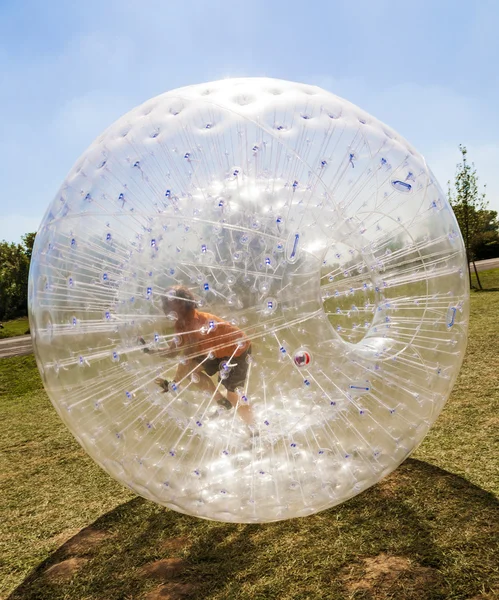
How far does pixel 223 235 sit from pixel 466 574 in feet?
5.75

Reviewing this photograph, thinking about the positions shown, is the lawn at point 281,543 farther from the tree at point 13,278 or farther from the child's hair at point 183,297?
the tree at point 13,278

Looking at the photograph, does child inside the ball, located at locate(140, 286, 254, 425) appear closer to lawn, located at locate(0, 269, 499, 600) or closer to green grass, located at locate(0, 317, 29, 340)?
lawn, located at locate(0, 269, 499, 600)

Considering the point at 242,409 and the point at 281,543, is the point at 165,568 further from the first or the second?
the point at 242,409

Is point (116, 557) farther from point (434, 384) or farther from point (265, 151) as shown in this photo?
point (265, 151)

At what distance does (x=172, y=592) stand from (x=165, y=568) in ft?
0.60

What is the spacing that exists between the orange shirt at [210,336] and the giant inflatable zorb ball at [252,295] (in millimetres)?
16

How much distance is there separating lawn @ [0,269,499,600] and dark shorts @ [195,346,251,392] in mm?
941

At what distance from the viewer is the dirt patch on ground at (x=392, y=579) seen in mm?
2016

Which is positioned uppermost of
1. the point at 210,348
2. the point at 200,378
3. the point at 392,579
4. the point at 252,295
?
the point at 252,295

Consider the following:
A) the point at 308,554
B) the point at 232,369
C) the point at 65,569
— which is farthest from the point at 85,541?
the point at 232,369

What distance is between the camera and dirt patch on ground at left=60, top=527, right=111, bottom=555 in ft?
8.57

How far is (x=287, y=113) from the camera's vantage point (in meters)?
2.18

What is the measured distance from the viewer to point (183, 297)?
2004 mm

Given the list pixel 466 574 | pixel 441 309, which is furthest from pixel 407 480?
pixel 441 309
